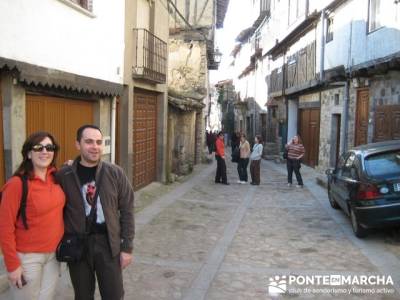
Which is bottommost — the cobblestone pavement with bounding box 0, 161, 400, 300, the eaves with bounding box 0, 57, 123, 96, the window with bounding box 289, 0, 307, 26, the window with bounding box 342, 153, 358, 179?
the cobblestone pavement with bounding box 0, 161, 400, 300

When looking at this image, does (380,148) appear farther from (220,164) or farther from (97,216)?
(220,164)

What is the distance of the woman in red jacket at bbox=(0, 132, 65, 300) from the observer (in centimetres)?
319

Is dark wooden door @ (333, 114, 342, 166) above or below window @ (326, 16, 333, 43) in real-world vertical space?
below

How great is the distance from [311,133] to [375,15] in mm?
8268

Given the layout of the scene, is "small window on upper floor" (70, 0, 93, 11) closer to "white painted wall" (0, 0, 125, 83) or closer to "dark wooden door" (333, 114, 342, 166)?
"white painted wall" (0, 0, 125, 83)

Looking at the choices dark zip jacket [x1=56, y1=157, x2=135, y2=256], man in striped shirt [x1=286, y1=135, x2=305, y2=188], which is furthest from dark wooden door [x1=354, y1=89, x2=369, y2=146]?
dark zip jacket [x1=56, y1=157, x2=135, y2=256]

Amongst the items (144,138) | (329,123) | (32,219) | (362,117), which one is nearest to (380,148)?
(32,219)

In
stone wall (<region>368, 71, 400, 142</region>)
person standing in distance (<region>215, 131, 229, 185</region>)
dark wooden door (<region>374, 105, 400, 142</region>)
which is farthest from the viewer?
person standing in distance (<region>215, 131, 229, 185</region>)

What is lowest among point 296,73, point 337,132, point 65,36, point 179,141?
point 179,141

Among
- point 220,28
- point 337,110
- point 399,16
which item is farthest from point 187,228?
point 220,28

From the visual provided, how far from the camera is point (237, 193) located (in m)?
13.8

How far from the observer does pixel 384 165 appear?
7715 mm

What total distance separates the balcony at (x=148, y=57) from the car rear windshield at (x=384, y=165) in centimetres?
578

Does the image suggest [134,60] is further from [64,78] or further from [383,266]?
[383,266]
